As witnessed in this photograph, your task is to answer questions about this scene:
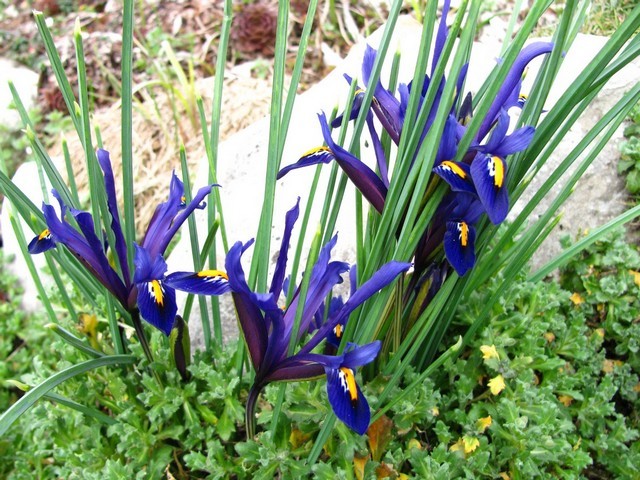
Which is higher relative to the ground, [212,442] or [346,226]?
[346,226]

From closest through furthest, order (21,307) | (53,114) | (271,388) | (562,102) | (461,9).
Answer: (461,9), (562,102), (271,388), (21,307), (53,114)

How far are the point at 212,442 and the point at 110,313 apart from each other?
15.5 inches

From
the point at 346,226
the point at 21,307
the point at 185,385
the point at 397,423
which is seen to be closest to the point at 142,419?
the point at 185,385

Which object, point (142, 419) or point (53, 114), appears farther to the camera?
point (53, 114)

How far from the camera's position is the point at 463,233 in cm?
120

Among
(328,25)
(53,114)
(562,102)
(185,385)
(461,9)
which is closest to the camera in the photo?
(461,9)

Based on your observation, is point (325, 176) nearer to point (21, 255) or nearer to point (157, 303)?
point (157, 303)

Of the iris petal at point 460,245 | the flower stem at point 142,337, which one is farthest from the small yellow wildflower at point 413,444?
the flower stem at point 142,337

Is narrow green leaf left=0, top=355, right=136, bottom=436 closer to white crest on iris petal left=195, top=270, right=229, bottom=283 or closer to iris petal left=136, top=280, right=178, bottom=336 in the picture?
iris petal left=136, top=280, right=178, bottom=336

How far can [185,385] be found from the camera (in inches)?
59.7

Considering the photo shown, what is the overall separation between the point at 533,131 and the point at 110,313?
3.41ft

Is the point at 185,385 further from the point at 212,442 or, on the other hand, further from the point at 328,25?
the point at 328,25

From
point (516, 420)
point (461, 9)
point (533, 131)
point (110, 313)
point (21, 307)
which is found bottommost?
point (21, 307)

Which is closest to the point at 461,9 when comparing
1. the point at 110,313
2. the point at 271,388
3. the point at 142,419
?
the point at 271,388
